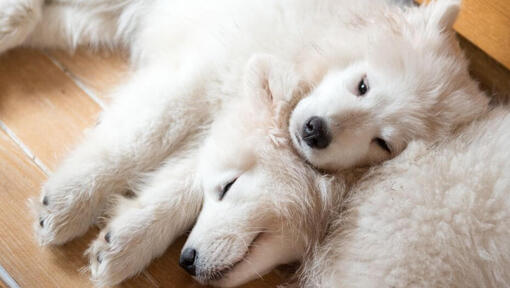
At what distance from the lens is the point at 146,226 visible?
1.30m

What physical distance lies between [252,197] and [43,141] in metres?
0.76

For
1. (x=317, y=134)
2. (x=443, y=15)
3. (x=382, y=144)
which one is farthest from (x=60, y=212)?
(x=443, y=15)

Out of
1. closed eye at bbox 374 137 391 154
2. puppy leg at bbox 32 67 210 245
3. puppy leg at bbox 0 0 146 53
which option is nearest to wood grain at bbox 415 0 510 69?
closed eye at bbox 374 137 391 154

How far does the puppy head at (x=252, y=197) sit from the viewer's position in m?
1.25

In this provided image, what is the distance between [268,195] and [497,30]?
981 millimetres

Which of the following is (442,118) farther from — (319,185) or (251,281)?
(251,281)

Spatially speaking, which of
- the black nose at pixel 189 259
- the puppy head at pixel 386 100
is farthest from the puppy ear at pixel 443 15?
the black nose at pixel 189 259

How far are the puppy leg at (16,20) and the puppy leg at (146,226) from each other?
2.44ft

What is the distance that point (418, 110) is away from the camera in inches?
51.6

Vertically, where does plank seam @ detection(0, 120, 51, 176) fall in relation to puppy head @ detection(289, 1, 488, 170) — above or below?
below

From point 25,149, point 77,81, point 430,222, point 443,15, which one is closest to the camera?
point 430,222

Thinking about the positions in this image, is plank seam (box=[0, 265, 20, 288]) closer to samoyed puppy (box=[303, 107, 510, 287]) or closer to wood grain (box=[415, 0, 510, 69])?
samoyed puppy (box=[303, 107, 510, 287])

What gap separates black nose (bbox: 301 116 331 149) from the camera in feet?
4.18

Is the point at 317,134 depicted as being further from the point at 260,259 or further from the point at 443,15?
the point at 443,15
